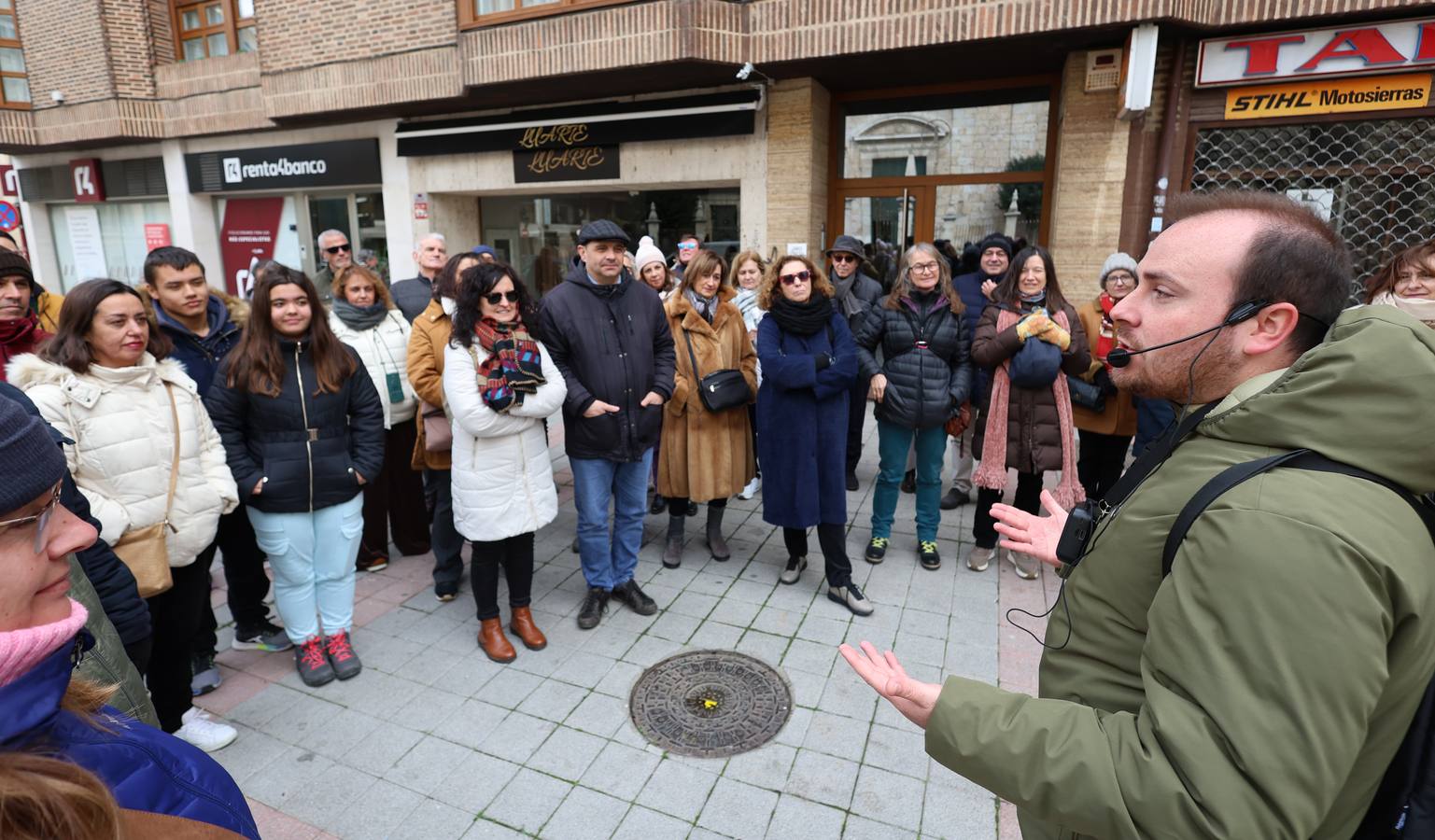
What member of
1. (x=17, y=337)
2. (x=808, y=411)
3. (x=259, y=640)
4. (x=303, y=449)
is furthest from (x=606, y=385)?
(x=17, y=337)

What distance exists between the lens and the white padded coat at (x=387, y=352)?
466 centimetres

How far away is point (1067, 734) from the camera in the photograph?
1152 mm

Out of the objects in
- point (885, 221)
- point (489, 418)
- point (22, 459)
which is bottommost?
point (489, 418)

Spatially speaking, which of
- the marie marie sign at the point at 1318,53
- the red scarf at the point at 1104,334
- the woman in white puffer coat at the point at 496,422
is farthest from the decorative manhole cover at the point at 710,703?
the marie marie sign at the point at 1318,53

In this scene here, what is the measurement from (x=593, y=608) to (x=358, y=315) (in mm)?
2356

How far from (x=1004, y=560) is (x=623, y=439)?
2766 millimetres

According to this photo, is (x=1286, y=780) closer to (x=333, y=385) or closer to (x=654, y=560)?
(x=333, y=385)

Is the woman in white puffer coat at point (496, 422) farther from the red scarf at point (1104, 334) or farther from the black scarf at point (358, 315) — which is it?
the red scarf at point (1104, 334)

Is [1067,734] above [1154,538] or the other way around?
the other way around

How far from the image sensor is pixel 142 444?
2967 mm

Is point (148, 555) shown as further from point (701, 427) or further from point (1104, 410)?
point (1104, 410)

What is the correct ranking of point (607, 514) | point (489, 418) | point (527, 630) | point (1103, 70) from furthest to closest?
point (1103, 70) → point (607, 514) → point (527, 630) → point (489, 418)

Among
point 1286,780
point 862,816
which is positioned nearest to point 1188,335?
point 1286,780

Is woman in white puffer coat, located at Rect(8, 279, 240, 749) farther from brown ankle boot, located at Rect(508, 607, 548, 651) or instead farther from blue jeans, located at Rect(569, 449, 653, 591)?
blue jeans, located at Rect(569, 449, 653, 591)
